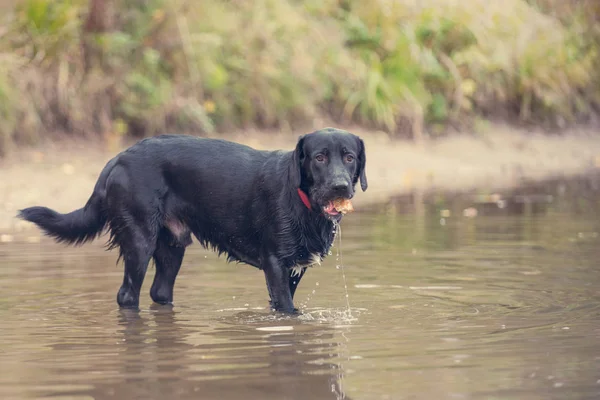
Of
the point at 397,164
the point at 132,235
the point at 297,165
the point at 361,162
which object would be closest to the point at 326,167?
the point at 297,165

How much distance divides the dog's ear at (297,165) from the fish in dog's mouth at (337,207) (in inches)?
10.2

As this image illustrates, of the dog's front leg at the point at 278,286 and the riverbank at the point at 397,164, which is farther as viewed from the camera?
the riverbank at the point at 397,164

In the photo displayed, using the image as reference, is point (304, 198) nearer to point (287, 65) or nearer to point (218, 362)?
point (218, 362)

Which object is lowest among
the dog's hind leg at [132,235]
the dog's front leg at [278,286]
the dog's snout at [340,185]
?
the dog's front leg at [278,286]

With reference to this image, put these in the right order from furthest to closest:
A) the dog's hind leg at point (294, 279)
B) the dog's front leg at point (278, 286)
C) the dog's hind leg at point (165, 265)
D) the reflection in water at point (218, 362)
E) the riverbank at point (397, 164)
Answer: the riverbank at point (397, 164), the dog's hind leg at point (165, 265), the dog's hind leg at point (294, 279), the dog's front leg at point (278, 286), the reflection in water at point (218, 362)

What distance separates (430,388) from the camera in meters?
5.02

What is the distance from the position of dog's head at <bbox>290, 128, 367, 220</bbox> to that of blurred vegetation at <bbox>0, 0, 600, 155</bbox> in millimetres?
7915

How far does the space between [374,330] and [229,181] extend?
1572 millimetres

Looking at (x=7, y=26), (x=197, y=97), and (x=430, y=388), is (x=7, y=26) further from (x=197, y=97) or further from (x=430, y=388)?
(x=430, y=388)

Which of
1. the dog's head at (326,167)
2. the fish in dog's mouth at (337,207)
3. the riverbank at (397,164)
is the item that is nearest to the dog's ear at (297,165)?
the dog's head at (326,167)

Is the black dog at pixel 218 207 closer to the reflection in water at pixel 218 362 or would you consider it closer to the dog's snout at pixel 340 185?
the dog's snout at pixel 340 185

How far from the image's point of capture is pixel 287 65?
18250 mm

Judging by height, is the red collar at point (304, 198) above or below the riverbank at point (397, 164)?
below

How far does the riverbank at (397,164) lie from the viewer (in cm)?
1309
